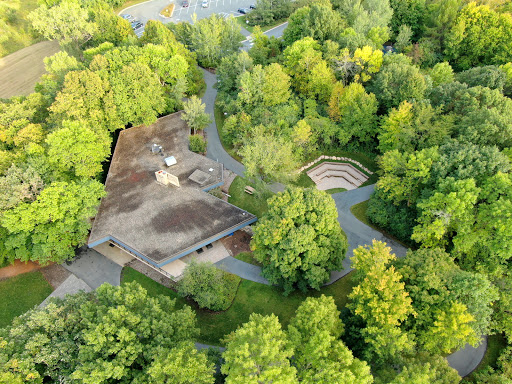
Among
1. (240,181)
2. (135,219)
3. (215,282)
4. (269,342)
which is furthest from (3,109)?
(269,342)

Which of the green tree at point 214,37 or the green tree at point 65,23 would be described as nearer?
the green tree at point 65,23

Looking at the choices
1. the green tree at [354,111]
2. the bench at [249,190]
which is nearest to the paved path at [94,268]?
the bench at [249,190]

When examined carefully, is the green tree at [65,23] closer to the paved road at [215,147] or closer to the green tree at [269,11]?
the paved road at [215,147]

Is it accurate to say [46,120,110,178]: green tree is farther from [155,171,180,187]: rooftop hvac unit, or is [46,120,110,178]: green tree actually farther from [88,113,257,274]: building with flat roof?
[155,171,180,187]: rooftop hvac unit

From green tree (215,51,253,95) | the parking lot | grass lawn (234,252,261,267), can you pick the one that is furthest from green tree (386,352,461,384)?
the parking lot

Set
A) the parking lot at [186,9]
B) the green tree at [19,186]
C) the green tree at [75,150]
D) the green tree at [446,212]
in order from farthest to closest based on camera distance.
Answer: the parking lot at [186,9] < the green tree at [75,150] < the green tree at [19,186] < the green tree at [446,212]

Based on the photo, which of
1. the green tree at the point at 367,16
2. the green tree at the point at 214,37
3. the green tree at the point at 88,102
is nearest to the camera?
the green tree at the point at 88,102

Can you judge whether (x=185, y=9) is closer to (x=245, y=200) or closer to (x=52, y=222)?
(x=245, y=200)
